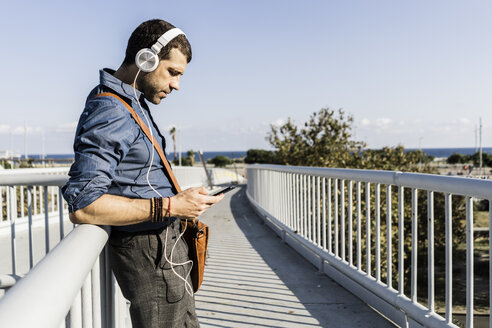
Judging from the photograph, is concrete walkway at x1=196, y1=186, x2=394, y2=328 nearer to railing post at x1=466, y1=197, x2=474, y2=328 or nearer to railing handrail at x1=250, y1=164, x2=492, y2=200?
railing post at x1=466, y1=197, x2=474, y2=328

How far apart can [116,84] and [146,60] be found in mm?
172

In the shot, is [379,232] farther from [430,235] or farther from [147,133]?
[147,133]

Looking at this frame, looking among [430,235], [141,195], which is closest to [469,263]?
[430,235]

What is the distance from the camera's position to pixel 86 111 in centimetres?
173

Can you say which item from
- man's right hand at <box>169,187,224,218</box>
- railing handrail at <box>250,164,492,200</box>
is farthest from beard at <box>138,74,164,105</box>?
railing handrail at <box>250,164,492,200</box>

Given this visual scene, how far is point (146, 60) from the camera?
1917 millimetres

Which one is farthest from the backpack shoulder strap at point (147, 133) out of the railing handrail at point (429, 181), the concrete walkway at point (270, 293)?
the concrete walkway at point (270, 293)

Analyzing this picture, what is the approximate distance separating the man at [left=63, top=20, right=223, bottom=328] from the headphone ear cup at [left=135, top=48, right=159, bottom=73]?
6 centimetres

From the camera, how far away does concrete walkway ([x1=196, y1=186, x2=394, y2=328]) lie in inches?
154

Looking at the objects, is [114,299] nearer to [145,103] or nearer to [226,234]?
[145,103]

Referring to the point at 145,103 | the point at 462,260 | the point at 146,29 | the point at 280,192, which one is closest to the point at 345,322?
the point at 145,103

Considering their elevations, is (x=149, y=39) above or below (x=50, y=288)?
above

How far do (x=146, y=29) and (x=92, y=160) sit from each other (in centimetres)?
74

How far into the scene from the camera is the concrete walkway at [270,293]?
390cm
